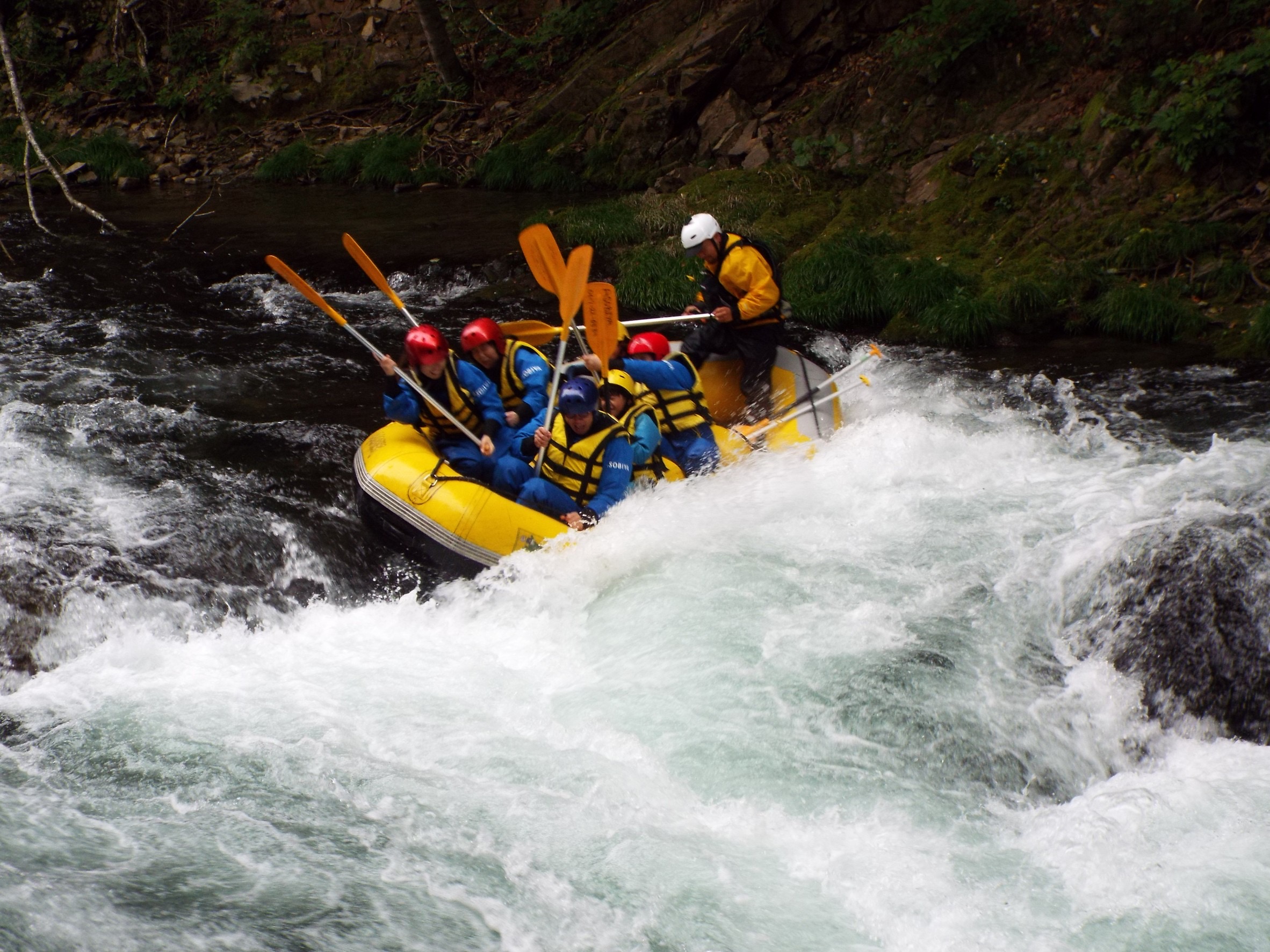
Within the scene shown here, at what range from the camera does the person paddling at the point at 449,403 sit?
5.36m

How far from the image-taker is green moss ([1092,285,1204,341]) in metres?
7.43

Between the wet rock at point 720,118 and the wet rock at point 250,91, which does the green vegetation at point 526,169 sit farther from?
the wet rock at point 250,91

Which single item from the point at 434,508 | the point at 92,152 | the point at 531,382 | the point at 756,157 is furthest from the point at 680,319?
the point at 92,152

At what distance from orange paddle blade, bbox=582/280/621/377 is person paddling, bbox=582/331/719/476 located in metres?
0.26

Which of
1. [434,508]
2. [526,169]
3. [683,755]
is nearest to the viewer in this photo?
[683,755]

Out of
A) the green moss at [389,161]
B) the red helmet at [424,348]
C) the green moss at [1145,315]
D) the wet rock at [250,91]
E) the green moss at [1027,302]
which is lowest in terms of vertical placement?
the green moss at [1145,315]

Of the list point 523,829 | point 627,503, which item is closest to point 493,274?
point 627,503

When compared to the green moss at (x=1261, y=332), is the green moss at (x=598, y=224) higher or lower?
higher

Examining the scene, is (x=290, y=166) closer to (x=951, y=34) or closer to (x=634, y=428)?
(x=951, y=34)

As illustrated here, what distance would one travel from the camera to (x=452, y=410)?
18.0 feet

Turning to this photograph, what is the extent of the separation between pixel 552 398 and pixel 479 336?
570 mm

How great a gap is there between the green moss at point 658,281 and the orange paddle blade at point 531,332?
2277 mm

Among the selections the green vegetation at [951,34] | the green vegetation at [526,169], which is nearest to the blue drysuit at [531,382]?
the green vegetation at [951,34]

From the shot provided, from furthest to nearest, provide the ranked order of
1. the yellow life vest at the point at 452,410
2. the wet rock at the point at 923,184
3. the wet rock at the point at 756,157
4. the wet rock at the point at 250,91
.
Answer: the wet rock at the point at 250,91, the wet rock at the point at 756,157, the wet rock at the point at 923,184, the yellow life vest at the point at 452,410
